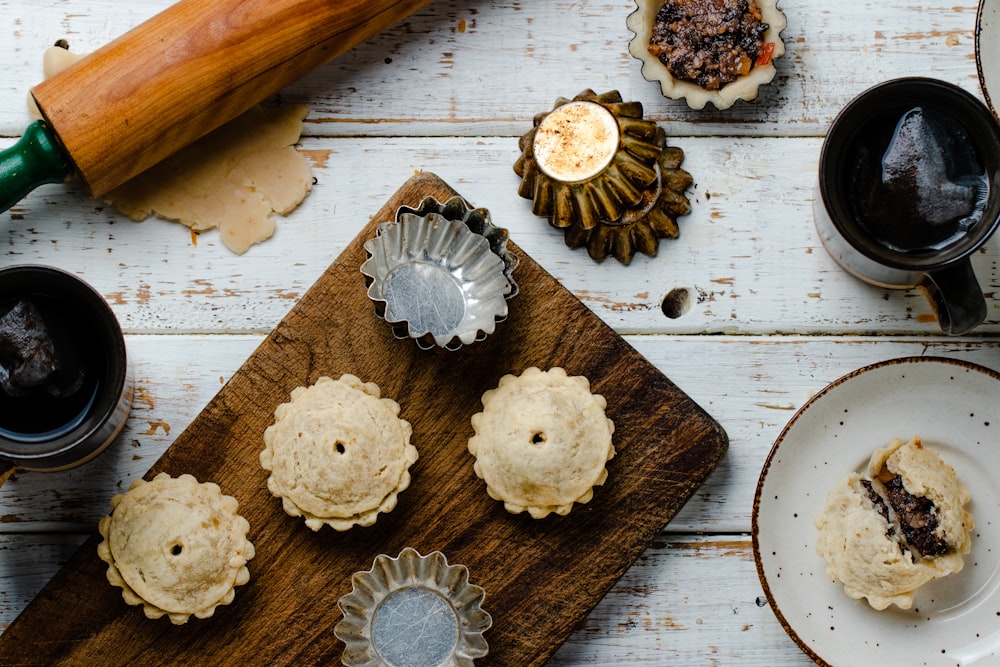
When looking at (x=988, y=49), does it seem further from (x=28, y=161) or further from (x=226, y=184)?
(x=28, y=161)

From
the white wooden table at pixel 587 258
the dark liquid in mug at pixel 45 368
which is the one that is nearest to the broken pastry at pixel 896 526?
the white wooden table at pixel 587 258

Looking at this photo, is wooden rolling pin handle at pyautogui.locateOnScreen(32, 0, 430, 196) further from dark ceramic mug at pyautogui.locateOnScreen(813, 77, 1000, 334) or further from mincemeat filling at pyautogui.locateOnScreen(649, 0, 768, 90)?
dark ceramic mug at pyautogui.locateOnScreen(813, 77, 1000, 334)

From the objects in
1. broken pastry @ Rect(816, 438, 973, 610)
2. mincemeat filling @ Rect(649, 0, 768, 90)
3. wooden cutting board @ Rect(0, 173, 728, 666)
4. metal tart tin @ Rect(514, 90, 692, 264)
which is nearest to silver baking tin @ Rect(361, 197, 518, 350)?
wooden cutting board @ Rect(0, 173, 728, 666)

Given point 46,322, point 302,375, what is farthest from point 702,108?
point 46,322

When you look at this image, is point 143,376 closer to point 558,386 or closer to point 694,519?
point 558,386

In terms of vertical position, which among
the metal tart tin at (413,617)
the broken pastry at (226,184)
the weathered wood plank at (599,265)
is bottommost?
the metal tart tin at (413,617)

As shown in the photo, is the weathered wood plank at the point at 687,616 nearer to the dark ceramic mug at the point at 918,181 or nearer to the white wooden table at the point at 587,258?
the white wooden table at the point at 587,258

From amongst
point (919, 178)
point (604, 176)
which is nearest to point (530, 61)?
point (604, 176)
